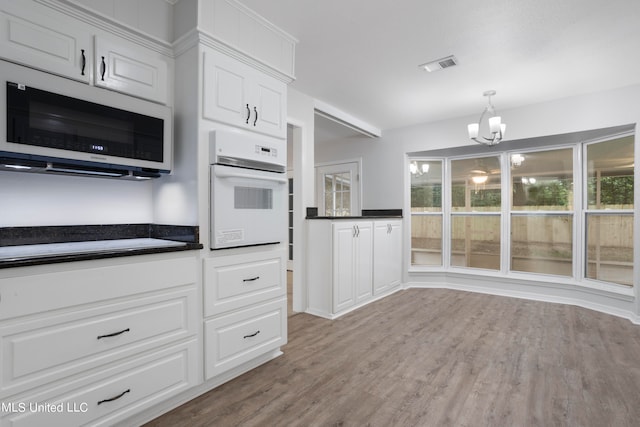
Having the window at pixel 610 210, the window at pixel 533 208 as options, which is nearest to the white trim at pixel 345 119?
the window at pixel 533 208

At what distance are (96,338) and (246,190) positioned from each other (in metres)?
1.11

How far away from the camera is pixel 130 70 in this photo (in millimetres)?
1856

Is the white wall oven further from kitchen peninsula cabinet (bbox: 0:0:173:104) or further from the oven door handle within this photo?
kitchen peninsula cabinet (bbox: 0:0:173:104)

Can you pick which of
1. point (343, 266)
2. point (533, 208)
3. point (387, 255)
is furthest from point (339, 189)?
point (533, 208)

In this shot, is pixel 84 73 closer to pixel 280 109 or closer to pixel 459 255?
pixel 280 109

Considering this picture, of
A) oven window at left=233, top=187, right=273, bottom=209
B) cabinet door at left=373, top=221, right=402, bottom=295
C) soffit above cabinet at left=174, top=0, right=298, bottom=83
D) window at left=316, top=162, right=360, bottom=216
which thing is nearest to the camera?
soffit above cabinet at left=174, top=0, right=298, bottom=83

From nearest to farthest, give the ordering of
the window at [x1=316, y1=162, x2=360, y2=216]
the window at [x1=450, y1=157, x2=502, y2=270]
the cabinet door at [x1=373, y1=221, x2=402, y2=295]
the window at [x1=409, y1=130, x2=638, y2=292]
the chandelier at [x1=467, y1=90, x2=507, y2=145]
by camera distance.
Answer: the chandelier at [x1=467, y1=90, x2=507, y2=145] → the window at [x1=409, y1=130, x2=638, y2=292] → the cabinet door at [x1=373, y1=221, x2=402, y2=295] → the window at [x1=450, y1=157, x2=502, y2=270] → the window at [x1=316, y1=162, x2=360, y2=216]

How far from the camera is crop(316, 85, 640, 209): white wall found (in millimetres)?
3416

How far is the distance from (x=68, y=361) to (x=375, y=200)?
4.22 m

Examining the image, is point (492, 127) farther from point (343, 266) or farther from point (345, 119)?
point (343, 266)

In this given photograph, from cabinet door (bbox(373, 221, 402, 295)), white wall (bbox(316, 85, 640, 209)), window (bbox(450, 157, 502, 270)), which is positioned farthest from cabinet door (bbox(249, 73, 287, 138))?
window (bbox(450, 157, 502, 270))

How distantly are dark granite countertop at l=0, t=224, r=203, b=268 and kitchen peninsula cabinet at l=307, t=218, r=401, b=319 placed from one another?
5.44 ft

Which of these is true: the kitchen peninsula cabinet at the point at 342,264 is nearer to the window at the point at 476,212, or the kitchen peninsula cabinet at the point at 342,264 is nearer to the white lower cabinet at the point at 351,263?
the white lower cabinet at the point at 351,263

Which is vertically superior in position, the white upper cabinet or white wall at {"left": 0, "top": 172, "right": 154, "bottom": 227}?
the white upper cabinet
